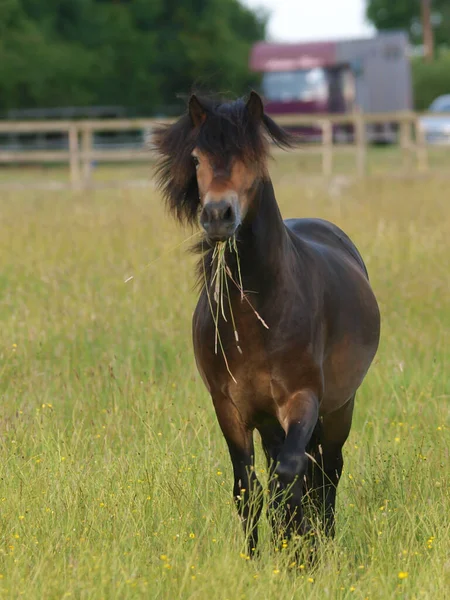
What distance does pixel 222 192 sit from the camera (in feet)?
13.0

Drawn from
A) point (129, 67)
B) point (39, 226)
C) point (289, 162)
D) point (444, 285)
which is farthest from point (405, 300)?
point (129, 67)

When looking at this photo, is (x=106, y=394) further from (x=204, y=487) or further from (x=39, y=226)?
(x=39, y=226)

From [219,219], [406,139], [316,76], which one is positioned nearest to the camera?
[219,219]

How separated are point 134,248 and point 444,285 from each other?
3178 mm

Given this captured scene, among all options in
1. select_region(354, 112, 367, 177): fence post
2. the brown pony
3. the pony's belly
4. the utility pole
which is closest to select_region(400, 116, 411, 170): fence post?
select_region(354, 112, 367, 177): fence post

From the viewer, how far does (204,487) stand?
16.3 feet

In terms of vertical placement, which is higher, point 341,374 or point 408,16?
point 408,16

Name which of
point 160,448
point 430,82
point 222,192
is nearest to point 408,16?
point 430,82

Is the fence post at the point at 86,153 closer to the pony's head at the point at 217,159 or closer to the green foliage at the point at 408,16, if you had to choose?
the pony's head at the point at 217,159

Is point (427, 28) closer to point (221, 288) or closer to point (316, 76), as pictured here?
point (316, 76)

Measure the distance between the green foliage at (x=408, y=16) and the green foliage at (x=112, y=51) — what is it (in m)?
25.1

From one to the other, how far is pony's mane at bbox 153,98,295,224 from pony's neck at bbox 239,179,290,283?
186 millimetres

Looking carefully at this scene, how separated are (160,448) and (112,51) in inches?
1540

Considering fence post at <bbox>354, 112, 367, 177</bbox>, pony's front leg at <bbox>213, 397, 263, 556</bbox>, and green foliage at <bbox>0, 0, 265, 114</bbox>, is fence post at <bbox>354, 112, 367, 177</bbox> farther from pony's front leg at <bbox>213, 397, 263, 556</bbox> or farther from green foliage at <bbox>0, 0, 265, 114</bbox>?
pony's front leg at <bbox>213, 397, 263, 556</bbox>
